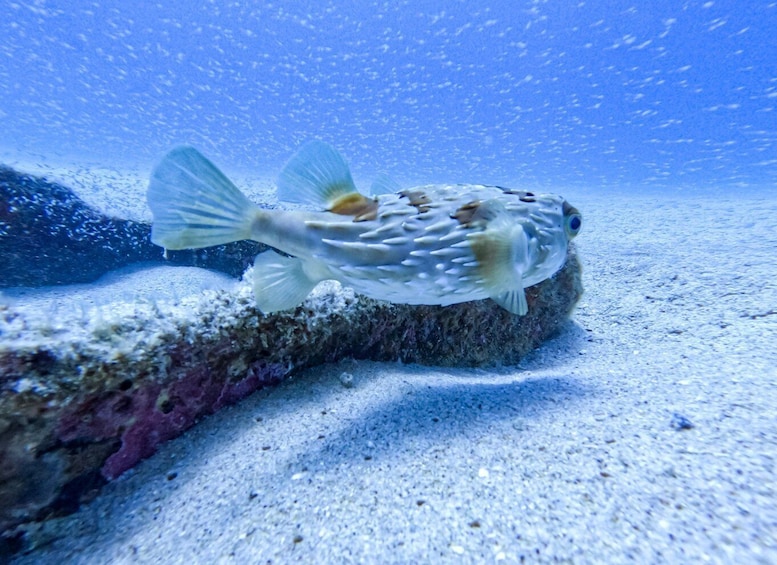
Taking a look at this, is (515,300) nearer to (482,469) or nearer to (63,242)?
(482,469)

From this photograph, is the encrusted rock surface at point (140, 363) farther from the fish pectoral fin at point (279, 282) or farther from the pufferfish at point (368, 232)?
the pufferfish at point (368, 232)

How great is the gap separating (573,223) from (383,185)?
1281 millimetres

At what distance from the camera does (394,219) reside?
1888 millimetres

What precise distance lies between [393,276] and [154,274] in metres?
5.84

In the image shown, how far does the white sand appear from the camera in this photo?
1207mm

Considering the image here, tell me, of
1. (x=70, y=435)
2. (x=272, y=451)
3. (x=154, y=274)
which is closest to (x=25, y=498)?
(x=70, y=435)

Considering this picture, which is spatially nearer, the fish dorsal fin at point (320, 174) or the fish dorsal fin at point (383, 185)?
the fish dorsal fin at point (320, 174)

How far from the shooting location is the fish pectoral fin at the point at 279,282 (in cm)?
202

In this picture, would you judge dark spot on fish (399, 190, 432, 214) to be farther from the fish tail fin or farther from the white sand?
the white sand

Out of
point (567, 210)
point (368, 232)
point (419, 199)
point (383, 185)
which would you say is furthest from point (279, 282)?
point (567, 210)

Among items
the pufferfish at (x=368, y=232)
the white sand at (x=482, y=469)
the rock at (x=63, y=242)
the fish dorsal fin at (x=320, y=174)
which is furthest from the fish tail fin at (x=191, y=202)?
the rock at (x=63, y=242)

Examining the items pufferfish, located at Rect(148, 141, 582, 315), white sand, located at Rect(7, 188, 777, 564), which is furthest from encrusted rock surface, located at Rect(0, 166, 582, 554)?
pufferfish, located at Rect(148, 141, 582, 315)

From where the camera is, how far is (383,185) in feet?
8.55

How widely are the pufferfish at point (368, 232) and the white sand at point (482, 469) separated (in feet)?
2.26
